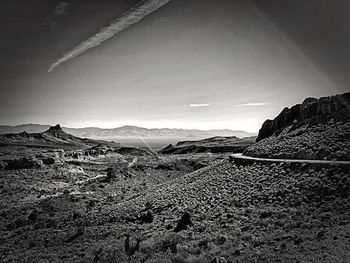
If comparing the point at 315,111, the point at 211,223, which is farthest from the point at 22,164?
the point at 315,111

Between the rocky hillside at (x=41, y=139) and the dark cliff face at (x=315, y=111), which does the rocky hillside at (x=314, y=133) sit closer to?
the dark cliff face at (x=315, y=111)

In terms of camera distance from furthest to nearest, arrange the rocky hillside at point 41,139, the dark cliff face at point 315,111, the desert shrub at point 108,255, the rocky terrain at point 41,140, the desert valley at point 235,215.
Result: the rocky hillside at point 41,139
the rocky terrain at point 41,140
the dark cliff face at point 315,111
the desert shrub at point 108,255
the desert valley at point 235,215

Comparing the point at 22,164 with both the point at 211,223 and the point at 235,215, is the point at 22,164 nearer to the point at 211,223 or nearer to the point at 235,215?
the point at 211,223

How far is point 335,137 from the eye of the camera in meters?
23.0

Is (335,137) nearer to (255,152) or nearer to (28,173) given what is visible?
(255,152)

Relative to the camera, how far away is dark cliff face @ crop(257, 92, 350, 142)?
26781 mm

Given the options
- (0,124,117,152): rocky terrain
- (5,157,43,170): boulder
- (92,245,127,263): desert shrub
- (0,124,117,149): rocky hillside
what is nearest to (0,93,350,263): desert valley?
(92,245,127,263): desert shrub

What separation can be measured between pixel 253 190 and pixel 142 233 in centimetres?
1000

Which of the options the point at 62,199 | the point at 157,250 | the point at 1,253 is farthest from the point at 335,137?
the point at 62,199

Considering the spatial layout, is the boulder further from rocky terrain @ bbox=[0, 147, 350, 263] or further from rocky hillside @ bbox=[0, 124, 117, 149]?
rocky hillside @ bbox=[0, 124, 117, 149]

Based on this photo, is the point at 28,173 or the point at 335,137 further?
Result: the point at 28,173

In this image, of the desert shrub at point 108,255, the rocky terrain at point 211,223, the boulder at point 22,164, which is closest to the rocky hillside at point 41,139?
the boulder at point 22,164

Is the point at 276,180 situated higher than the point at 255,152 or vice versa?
the point at 255,152

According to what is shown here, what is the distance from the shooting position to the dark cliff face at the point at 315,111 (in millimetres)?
26781
